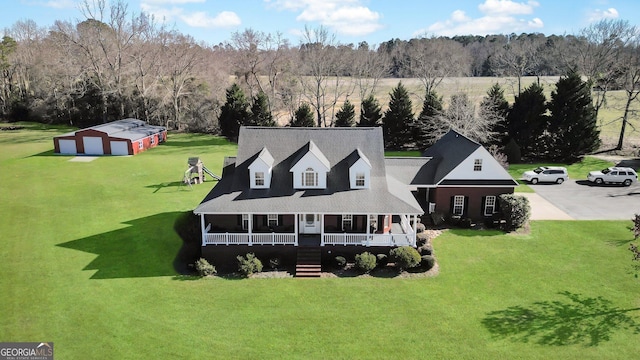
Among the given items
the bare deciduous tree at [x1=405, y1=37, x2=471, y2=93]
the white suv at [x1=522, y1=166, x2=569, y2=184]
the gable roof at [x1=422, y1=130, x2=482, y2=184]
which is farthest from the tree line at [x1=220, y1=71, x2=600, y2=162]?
the bare deciduous tree at [x1=405, y1=37, x2=471, y2=93]

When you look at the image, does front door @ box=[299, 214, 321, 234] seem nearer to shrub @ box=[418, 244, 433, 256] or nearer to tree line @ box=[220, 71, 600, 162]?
shrub @ box=[418, 244, 433, 256]

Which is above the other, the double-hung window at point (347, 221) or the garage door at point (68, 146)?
the garage door at point (68, 146)

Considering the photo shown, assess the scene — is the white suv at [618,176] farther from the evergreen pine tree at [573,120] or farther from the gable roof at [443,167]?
the gable roof at [443,167]

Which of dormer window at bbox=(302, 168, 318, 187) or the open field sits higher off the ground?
the open field

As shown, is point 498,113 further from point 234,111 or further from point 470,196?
point 234,111

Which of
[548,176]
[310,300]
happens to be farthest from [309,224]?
[548,176]

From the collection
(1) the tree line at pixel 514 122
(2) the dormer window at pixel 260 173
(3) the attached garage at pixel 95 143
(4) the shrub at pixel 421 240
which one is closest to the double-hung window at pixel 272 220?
(2) the dormer window at pixel 260 173

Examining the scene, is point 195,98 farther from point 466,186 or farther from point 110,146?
point 466,186
